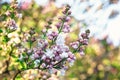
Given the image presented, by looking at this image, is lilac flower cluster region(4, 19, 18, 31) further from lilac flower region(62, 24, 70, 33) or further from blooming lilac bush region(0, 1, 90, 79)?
lilac flower region(62, 24, 70, 33)

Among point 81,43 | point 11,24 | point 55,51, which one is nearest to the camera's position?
point 55,51

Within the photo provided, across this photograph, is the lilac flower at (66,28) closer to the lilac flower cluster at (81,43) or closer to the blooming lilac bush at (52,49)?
the blooming lilac bush at (52,49)

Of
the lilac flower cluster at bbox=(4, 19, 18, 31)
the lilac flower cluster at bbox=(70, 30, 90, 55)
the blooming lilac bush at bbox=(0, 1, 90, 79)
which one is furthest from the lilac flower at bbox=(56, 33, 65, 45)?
the lilac flower cluster at bbox=(4, 19, 18, 31)

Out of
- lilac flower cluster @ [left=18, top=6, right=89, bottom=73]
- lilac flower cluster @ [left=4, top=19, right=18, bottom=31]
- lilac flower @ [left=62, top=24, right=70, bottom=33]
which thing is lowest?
lilac flower cluster @ [left=18, top=6, right=89, bottom=73]

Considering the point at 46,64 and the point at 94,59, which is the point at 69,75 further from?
the point at 46,64

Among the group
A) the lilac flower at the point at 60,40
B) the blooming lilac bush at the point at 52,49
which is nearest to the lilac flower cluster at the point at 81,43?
the blooming lilac bush at the point at 52,49

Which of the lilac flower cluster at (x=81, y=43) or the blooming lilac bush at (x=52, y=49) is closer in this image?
the blooming lilac bush at (x=52, y=49)

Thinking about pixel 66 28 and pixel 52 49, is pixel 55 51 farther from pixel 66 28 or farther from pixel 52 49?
pixel 66 28

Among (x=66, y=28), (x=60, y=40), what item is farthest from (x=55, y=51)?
(x=66, y=28)

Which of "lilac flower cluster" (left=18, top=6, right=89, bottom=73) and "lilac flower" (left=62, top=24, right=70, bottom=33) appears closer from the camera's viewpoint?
"lilac flower cluster" (left=18, top=6, right=89, bottom=73)
